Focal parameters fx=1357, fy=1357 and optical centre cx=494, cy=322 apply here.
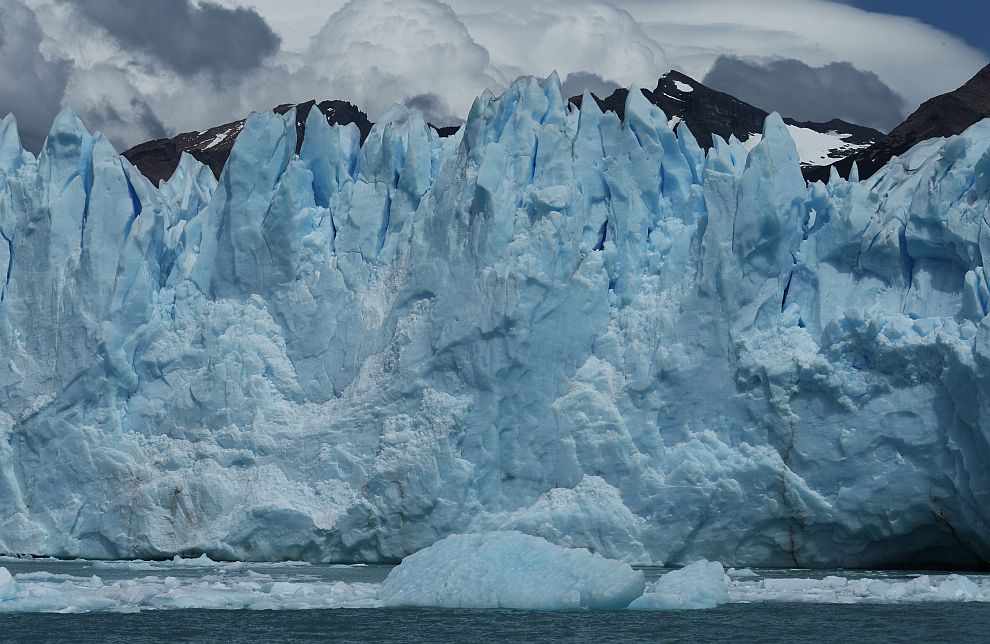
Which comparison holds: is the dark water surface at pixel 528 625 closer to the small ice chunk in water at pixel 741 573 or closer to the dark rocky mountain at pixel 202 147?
the small ice chunk in water at pixel 741 573

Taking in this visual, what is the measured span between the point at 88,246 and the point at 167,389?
8.01ft

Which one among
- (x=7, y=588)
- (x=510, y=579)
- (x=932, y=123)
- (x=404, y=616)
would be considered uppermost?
(x=932, y=123)

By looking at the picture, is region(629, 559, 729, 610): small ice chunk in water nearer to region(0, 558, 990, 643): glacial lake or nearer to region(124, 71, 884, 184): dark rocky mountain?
region(0, 558, 990, 643): glacial lake

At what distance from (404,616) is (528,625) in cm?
128

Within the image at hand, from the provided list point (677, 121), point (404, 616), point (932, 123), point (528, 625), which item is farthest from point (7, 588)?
point (677, 121)

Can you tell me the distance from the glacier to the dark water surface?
3668mm

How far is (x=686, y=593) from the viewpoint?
1384 cm

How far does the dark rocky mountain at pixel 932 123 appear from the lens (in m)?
32.4

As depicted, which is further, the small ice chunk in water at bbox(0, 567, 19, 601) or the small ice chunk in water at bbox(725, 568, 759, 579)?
the small ice chunk in water at bbox(725, 568, 759, 579)

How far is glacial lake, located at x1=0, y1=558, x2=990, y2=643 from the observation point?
38.6 ft

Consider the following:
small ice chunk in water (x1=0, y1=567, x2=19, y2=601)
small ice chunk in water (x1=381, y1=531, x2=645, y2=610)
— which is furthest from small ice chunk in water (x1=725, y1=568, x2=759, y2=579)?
small ice chunk in water (x1=0, y1=567, x2=19, y2=601)

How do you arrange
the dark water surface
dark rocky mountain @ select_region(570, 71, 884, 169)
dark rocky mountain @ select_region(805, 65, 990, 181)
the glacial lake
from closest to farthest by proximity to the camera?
the dark water surface
the glacial lake
dark rocky mountain @ select_region(805, 65, 990, 181)
dark rocky mountain @ select_region(570, 71, 884, 169)

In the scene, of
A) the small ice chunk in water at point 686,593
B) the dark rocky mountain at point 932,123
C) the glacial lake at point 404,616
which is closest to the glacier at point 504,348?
the glacial lake at point 404,616

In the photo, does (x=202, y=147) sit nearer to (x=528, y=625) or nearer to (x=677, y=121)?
(x=677, y=121)
